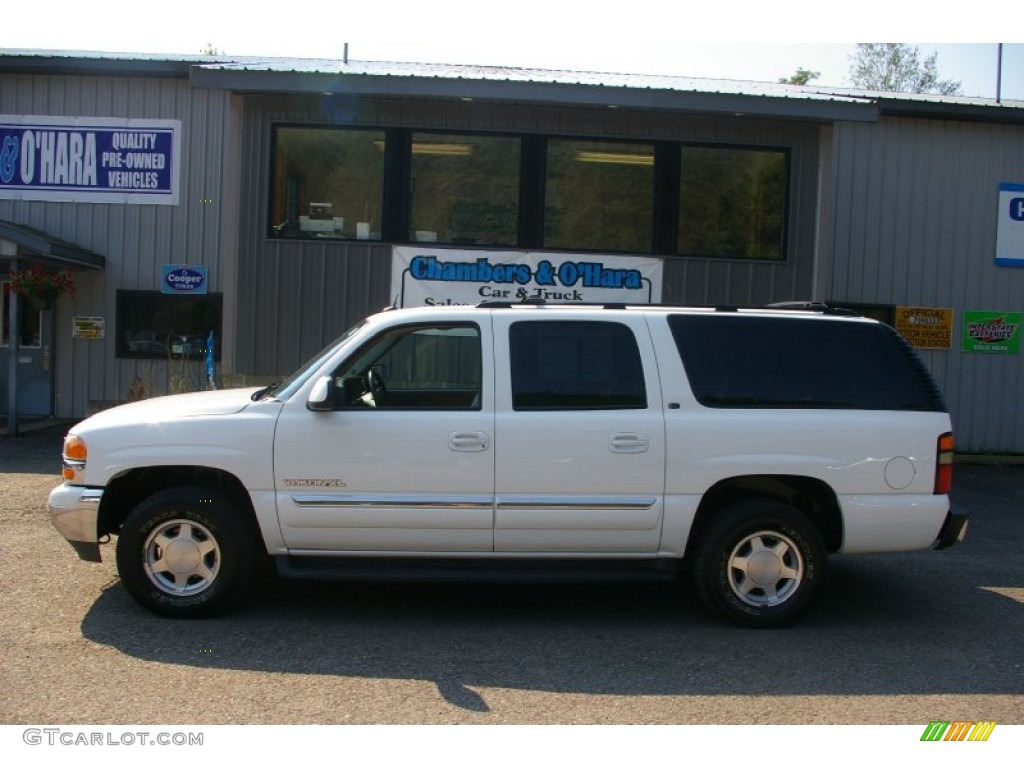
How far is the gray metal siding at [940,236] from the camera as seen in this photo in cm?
1377

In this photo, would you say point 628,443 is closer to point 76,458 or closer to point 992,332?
point 76,458

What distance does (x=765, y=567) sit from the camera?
5602 mm

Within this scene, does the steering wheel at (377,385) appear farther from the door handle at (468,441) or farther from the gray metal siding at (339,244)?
the gray metal siding at (339,244)

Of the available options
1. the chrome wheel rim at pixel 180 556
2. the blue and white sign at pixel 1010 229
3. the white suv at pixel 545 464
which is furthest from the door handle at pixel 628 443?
the blue and white sign at pixel 1010 229

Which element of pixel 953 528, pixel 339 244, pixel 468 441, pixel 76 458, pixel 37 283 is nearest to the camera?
pixel 468 441

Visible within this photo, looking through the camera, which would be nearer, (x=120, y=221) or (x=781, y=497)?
(x=781, y=497)

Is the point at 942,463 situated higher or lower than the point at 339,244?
lower

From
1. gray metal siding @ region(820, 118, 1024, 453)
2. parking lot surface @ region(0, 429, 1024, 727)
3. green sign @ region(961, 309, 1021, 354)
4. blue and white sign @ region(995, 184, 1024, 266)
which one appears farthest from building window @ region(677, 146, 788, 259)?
parking lot surface @ region(0, 429, 1024, 727)

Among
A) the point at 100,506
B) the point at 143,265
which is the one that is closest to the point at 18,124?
the point at 143,265

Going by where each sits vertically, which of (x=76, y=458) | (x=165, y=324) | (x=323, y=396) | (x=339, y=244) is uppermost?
(x=339, y=244)

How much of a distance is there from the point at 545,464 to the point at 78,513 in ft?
8.88

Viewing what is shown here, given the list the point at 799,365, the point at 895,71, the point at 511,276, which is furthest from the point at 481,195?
the point at 895,71

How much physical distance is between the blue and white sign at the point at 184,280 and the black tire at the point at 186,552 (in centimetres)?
912

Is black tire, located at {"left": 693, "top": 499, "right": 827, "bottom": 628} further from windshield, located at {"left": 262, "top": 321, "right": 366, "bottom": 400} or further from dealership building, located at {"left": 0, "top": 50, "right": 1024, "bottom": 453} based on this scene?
dealership building, located at {"left": 0, "top": 50, "right": 1024, "bottom": 453}
